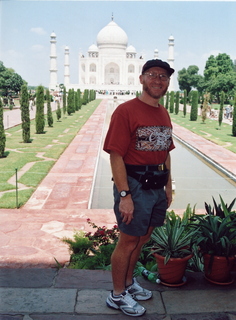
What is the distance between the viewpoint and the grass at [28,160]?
463 centimetres

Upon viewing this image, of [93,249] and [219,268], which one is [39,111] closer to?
[93,249]

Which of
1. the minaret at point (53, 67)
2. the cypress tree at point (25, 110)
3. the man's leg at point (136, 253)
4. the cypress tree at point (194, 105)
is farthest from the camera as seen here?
the minaret at point (53, 67)

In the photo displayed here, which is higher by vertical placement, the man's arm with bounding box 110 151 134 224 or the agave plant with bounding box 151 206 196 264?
the man's arm with bounding box 110 151 134 224

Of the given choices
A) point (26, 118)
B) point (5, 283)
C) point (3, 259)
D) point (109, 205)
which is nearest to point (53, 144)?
point (26, 118)

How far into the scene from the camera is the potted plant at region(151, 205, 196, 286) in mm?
1811

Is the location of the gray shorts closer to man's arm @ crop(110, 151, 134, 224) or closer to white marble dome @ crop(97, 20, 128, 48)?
man's arm @ crop(110, 151, 134, 224)

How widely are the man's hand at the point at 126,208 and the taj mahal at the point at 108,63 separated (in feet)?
142

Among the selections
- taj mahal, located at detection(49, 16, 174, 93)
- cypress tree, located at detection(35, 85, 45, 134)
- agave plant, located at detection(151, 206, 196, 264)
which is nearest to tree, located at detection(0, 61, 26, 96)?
cypress tree, located at detection(35, 85, 45, 134)

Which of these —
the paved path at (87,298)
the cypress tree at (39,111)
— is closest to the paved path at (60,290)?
the paved path at (87,298)

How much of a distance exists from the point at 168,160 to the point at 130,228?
399mm

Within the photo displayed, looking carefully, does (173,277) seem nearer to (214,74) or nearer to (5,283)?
(5,283)

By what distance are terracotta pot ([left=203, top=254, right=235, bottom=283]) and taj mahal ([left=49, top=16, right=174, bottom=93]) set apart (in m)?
42.9

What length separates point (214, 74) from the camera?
31172 millimetres

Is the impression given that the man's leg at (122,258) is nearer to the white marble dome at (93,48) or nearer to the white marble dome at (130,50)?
the white marble dome at (130,50)
